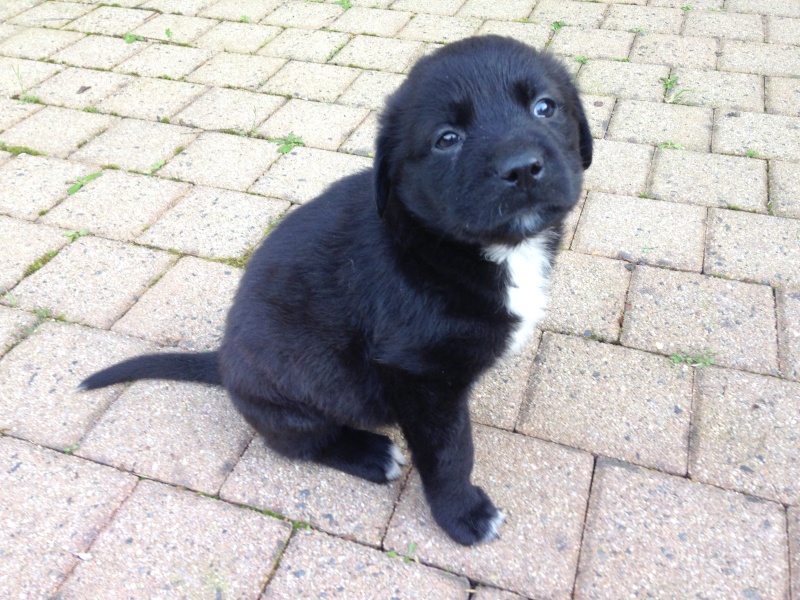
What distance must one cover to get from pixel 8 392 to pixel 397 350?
1582mm

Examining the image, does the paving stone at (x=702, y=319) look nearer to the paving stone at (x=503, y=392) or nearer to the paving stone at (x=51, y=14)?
the paving stone at (x=503, y=392)

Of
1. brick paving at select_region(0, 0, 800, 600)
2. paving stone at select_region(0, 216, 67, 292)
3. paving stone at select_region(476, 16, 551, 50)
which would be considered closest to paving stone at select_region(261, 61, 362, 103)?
brick paving at select_region(0, 0, 800, 600)

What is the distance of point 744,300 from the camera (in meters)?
2.66

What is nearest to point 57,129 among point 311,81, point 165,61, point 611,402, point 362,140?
point 165,61

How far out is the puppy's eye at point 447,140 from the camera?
1684 millimetres

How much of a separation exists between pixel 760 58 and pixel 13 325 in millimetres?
4594

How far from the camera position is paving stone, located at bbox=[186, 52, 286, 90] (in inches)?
169

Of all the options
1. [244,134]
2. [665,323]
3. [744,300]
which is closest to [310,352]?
[665,323]

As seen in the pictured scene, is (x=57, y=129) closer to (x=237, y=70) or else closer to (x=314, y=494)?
(x=237, y=70)

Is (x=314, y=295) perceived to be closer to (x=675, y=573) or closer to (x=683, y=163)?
(x=675, y=573)

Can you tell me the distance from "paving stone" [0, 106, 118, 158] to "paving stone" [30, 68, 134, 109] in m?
0.12

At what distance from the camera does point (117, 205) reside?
330cm

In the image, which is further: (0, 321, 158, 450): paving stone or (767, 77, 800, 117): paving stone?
(767, 77, 800, 117): paving stone

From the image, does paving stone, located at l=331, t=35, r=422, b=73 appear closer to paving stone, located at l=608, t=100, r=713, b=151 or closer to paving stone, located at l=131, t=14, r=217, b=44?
paving stone, located at l=131, t=14, r=217, b=44
